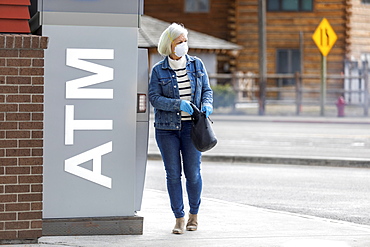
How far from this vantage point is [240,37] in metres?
38.9

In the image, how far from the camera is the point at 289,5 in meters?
38.9

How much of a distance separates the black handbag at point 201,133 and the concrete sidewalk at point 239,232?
0.79 meters

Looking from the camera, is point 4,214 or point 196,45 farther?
point 196,45

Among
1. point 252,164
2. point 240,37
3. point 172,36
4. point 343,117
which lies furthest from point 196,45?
point 172,36

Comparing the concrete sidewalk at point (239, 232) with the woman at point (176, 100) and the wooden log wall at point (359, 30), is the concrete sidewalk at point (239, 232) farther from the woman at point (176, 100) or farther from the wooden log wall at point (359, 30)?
the wooden log wall at point (359, 30)

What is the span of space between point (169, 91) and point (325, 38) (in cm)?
2240

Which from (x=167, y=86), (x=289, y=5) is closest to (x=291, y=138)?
(x=167, y=86)

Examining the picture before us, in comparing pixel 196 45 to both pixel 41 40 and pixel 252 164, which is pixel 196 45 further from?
pixel 41 40

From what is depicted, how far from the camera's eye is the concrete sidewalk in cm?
729

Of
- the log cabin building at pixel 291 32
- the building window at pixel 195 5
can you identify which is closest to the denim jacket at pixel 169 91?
the log cabin building at pixel 291 32

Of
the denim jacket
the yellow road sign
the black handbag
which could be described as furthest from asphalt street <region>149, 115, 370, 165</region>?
the black handbag

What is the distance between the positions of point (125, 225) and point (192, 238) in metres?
0.58

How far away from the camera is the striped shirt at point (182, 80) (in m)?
7.82

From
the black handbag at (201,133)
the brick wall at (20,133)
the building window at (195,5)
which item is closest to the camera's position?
the brick wall at (20,133)
